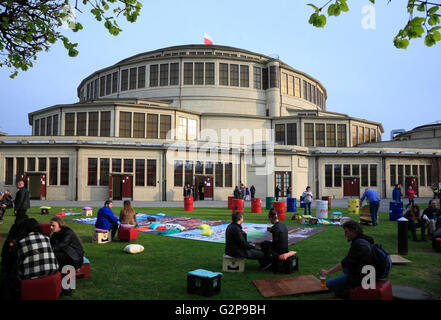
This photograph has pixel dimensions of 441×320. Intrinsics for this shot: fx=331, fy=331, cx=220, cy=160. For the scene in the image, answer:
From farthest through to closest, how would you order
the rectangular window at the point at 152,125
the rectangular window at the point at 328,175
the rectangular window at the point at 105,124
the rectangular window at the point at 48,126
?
the rectangular window at the point at 48,126, the rectangular window at the point at 328,175, the rectangular window at the point at 152,125, the rectangular window at the point at 105,124

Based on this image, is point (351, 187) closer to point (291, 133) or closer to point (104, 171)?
point (291, 133)

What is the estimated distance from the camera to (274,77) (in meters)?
49.3

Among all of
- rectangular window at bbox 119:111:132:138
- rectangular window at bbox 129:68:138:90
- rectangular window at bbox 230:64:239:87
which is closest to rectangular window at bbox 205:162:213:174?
rectangular window at bbox 119:111:132:138

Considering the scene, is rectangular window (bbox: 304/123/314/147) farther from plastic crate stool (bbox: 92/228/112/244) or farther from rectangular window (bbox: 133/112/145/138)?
plastic crate stool (bbox: 92/228/112/244)

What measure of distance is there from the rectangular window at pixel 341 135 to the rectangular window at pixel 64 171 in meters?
34.9

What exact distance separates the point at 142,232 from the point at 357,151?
3370 cm

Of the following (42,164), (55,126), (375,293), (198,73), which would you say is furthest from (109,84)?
(375,293)

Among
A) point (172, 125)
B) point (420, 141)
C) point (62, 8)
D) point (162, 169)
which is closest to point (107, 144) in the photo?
point (162, 169)

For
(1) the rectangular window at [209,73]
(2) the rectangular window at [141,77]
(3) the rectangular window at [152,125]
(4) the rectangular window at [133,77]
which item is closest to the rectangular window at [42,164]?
(3) the rectangular window at [152,125]

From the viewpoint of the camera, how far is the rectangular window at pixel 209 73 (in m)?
48.2

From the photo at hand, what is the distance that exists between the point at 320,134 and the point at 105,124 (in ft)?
92.9

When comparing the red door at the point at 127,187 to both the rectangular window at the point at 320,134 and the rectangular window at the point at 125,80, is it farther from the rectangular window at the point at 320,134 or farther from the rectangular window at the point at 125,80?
the rectangular window at the point at 320,134

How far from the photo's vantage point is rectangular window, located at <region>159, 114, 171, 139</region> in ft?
132

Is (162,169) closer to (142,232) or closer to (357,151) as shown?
(142,232)
